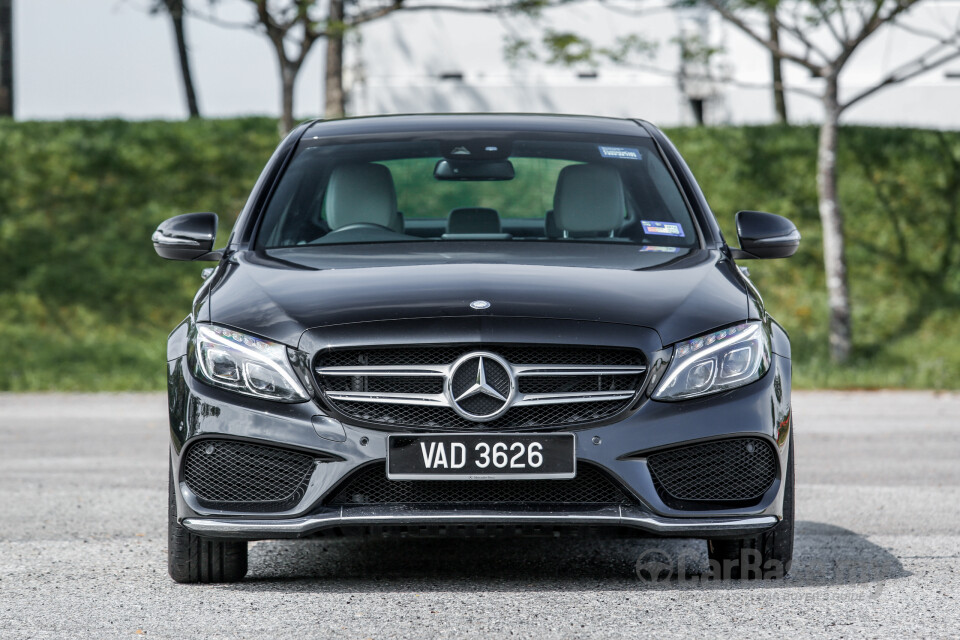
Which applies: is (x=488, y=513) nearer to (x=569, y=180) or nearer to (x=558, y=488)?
(x=558, y=488)

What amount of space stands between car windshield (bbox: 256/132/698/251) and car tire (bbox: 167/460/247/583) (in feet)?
4.05

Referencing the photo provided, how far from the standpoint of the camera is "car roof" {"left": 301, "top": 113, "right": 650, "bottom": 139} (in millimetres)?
6191

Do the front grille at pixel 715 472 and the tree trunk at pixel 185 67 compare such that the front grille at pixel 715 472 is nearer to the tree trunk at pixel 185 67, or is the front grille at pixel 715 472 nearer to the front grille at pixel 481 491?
the front grille at pixel 481 491

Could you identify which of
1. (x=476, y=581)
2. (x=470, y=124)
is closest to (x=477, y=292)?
(x=476, y=581)

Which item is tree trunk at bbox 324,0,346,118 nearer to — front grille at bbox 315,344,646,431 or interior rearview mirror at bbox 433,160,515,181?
interior rearview mirror at bbox 433,160,515,181

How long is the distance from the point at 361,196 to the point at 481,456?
Answer: 5.92 feet

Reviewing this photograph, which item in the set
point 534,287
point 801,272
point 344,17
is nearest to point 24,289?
point 344,17

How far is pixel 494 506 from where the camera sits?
4.52m

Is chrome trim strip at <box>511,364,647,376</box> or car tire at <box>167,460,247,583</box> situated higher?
chrome trim strip at <box>511,364,647,376</box>

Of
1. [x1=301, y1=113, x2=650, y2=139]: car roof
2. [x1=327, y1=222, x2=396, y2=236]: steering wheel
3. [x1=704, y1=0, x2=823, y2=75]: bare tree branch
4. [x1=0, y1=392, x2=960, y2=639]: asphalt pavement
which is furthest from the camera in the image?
[x1=704, y1=0, x2=823, y2=75]: bare tree branch

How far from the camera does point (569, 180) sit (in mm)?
5867

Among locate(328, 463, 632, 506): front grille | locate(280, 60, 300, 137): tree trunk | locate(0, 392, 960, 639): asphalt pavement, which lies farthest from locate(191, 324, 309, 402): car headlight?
locate(280, 60, 300, 137): tree trunk

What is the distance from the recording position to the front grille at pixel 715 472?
14.8ft

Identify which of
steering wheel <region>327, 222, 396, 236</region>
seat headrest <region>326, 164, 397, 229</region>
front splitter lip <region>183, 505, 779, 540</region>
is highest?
seat headrest <region>326, 164, 397, 229</region>
